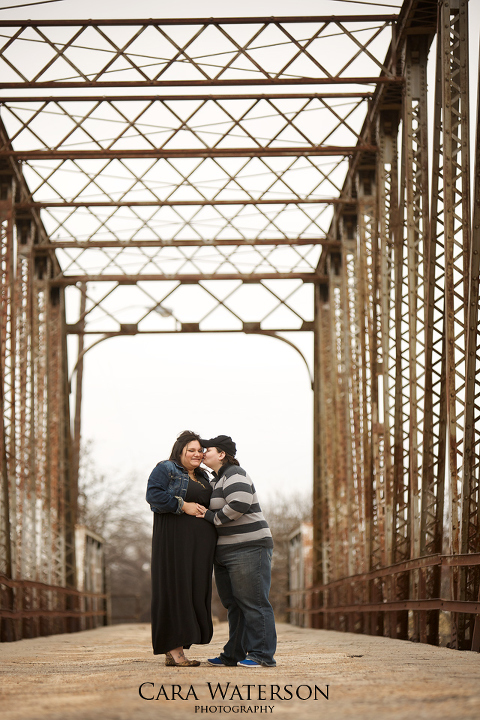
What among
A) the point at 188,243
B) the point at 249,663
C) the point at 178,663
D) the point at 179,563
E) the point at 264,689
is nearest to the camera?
the point at 264,689

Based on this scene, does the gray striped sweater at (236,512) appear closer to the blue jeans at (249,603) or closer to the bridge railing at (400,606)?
the blue jeans at (249,603)

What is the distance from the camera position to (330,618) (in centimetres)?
1839

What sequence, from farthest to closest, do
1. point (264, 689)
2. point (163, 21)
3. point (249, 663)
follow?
point (163, 21) → point (249, 663) → point (264, 689)

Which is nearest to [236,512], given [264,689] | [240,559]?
[240,559]

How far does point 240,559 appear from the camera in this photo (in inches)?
261

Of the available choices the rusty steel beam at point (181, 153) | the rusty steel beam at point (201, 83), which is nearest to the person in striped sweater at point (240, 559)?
the rusty steel beam at point (201, 83)

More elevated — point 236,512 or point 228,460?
point 228,460

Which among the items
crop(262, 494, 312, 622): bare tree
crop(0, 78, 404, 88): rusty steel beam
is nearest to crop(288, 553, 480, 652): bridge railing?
crop(0, 78, 404, 88): rusty steel beam

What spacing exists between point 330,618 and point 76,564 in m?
6.61

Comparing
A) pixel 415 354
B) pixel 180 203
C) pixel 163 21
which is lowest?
pixel 415 354

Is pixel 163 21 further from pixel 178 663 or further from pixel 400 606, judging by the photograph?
pixel 178 663

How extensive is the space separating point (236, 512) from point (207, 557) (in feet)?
1.39

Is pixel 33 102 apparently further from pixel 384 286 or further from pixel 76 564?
pixel 76 564

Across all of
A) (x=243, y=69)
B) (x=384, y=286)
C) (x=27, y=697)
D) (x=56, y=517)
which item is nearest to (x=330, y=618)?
(x=56, y=517)
